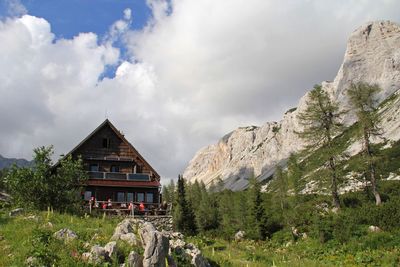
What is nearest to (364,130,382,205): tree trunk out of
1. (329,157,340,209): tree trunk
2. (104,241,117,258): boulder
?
(329,157,340,209): tree trunk

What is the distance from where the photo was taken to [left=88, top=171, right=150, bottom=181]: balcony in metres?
43.2

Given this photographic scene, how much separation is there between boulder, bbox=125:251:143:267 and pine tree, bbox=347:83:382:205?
119ft

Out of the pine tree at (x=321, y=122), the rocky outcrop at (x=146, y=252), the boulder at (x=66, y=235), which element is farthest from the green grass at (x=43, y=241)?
the pine tree at (x=321, y=122)

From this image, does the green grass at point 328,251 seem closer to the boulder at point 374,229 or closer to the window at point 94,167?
the boulder at point 374,229

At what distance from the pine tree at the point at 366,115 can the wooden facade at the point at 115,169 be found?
2147 centimetres

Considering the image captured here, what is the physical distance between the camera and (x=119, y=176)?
43.6m

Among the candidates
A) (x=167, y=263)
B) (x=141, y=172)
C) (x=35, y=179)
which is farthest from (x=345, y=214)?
(x=167, y=263)

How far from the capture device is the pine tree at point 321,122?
4694 cm

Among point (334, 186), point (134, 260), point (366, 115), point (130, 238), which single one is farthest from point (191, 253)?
point (366, 115)

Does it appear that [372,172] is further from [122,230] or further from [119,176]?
[122,230]

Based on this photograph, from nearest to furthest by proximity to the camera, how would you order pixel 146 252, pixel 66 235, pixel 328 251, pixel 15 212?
1. pixel 146 252
2. pixel 66 235
3. pixel 15 212
4. pixel 328 251

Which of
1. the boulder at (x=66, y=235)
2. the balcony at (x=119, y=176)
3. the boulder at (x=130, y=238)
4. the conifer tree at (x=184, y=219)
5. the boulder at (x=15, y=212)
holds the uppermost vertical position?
the balcony at (x=119, y=176)

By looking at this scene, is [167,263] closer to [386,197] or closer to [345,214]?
[345,214]

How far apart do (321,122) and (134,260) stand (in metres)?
38.1
